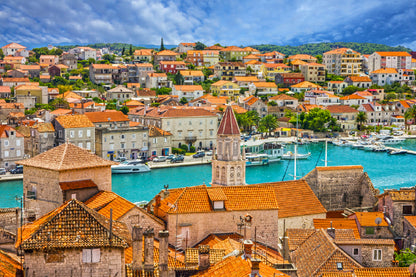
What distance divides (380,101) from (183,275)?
3996 inches

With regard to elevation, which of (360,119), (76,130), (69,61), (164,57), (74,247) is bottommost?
(74,247)

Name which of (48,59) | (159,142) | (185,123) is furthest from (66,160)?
(48,59)

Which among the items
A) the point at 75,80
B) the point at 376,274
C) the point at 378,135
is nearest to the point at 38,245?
the point at 376,274

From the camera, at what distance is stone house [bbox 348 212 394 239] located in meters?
23.5

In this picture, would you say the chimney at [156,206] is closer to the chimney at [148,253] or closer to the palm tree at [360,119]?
the chimney at [148,253]

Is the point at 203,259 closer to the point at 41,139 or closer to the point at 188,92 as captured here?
the point at 41,139

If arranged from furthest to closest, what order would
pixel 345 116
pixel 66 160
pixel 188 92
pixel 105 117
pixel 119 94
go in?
pixel 188 92, pixel 345 116, pixel 119 94, pixel 105 117, pixel 66 160

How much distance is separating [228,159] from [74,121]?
34.7m

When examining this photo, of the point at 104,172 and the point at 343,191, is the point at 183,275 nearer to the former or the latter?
the point at 104,172

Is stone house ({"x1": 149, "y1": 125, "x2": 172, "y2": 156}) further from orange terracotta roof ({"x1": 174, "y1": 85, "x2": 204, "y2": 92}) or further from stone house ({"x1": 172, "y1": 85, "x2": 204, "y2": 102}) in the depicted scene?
orange terracotta roof ({"x1": 174, "y1": 85, "x2": 204, "y2": 92})

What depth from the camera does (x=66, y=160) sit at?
2183cm

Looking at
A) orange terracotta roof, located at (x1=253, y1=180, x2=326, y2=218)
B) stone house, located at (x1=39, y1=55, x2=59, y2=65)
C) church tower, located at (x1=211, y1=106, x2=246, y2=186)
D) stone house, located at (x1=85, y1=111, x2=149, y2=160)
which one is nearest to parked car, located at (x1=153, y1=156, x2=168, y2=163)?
stone house, located at (x1=85, y1=111, x2=149, y2=160)

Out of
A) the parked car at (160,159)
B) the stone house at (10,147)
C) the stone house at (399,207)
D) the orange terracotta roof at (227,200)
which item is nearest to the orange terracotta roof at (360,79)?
the parked car at (160,159)

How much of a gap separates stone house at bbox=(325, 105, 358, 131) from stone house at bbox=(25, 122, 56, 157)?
164 feet
